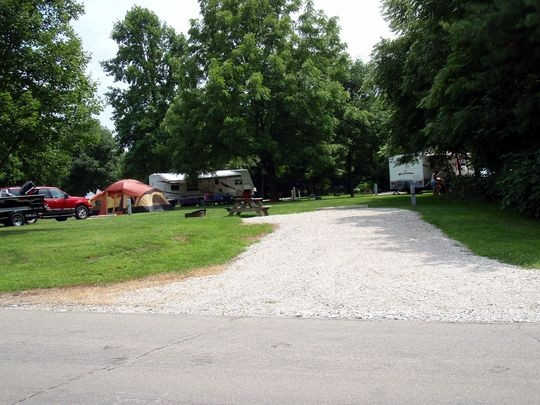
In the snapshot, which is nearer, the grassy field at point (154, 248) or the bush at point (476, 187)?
the grassy field at point (154, 248)

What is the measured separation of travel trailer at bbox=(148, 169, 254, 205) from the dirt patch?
3565 centimetres

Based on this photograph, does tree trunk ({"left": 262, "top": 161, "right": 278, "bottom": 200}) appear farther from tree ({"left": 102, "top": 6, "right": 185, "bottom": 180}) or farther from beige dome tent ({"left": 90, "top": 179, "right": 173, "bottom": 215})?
tree ({"left": 102, "top": 6, "right": 185, "bottom": 180})

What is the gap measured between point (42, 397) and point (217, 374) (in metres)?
1.55

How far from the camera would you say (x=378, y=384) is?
4766 mm

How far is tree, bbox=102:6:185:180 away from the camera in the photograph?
55375 mm

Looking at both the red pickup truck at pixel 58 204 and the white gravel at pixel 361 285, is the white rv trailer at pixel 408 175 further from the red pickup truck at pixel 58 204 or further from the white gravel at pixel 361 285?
the white gravel at pixel 361 285

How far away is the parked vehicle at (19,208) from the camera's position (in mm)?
26359

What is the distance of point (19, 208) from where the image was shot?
2678cm

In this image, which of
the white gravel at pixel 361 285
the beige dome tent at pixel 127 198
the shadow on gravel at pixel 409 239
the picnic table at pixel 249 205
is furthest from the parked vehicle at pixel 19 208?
the white gravel at pixel 361 285

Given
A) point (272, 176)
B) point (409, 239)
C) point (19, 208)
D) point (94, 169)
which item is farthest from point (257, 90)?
point (94, 169)

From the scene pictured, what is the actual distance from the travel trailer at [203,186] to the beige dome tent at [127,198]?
830 cm

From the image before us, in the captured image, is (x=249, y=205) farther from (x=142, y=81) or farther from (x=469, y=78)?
(x=142, y=81)

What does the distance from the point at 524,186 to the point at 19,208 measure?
74.8 ft

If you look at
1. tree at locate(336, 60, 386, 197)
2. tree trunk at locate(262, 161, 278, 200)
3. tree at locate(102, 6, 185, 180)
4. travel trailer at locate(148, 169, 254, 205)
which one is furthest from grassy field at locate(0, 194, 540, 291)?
tree at locate(102, 6, 185, 180)
